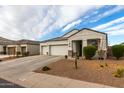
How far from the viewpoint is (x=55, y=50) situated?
27.2m

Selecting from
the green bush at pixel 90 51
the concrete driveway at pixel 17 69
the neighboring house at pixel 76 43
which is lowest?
the concrete driveway at pixel 17 69

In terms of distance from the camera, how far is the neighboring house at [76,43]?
66.3ft

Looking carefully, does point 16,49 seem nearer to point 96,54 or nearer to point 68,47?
point 68,47

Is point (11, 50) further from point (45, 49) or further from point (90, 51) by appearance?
point (90, 51)

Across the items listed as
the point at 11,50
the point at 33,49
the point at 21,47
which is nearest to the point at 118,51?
the point at 33,49

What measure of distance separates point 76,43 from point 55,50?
5233 millimetres

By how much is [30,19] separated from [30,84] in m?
9.68

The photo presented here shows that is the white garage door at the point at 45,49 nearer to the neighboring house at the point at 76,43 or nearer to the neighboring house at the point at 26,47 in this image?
the neighboring house at the point at 76,43

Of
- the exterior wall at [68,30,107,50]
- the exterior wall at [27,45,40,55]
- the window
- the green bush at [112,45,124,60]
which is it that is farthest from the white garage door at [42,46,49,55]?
the green bush at [112,45,124,60]

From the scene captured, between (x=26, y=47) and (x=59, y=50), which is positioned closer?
(x=59, y=50)

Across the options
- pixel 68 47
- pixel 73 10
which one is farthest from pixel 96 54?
pixel 73 10

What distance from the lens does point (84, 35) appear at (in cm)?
2148

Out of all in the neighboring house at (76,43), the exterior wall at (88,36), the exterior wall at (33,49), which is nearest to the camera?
the exterior wall at (88,36)

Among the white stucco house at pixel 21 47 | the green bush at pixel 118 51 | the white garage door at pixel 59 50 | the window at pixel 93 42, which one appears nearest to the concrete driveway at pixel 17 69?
the window at pixel 93 42
